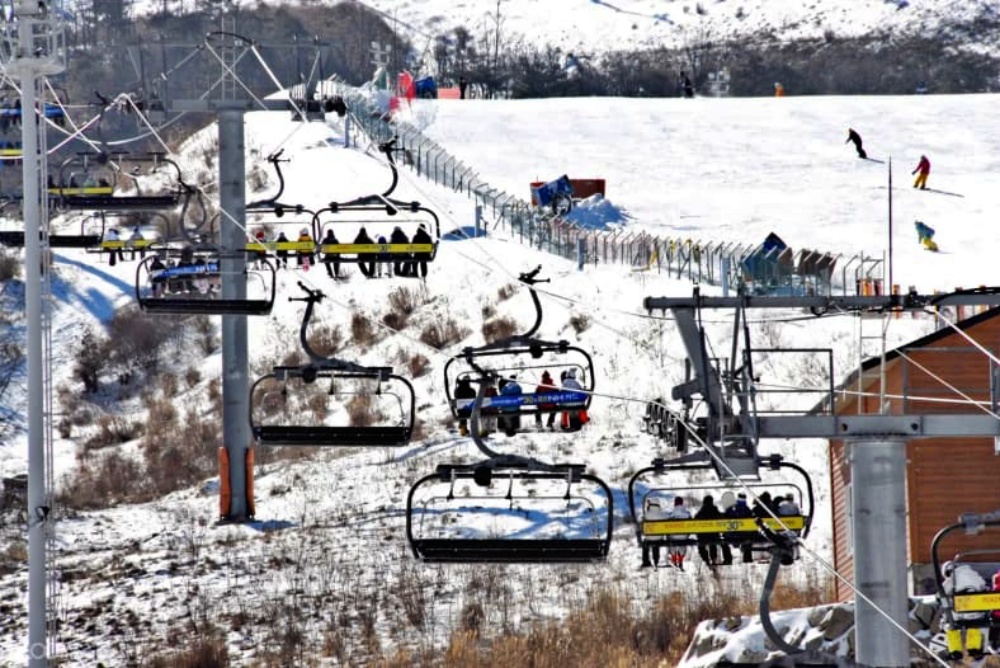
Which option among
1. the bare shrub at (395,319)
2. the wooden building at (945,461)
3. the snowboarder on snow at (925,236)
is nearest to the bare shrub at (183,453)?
the bare shrub at (395,319)

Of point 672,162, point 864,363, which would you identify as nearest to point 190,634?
point 864,363

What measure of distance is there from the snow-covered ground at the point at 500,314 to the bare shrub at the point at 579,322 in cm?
16

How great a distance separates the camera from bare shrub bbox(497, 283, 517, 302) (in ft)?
165

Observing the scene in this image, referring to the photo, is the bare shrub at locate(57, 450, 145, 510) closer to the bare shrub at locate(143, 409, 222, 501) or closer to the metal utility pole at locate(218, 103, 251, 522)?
the bare shrub at locate(143, 409, 222, 501)

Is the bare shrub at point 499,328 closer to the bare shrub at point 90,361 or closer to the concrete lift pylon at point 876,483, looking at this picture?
the bare shrub at point 90,361

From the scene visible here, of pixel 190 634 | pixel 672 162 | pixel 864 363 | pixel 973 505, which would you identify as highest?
pixel 672 162

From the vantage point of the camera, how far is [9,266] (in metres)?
61.2

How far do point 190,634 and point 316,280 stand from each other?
935 inches

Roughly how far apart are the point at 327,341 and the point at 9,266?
14.6 meters

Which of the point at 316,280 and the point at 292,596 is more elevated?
the point at 316,280

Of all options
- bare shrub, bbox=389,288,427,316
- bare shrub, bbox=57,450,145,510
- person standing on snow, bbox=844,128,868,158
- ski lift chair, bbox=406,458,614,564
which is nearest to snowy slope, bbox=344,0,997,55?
person standing on snow, bbox=844,128,868,158

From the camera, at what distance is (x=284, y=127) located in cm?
7250

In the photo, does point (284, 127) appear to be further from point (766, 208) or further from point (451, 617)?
point (451, 617)

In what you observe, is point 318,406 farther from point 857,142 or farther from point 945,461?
point 857,142
